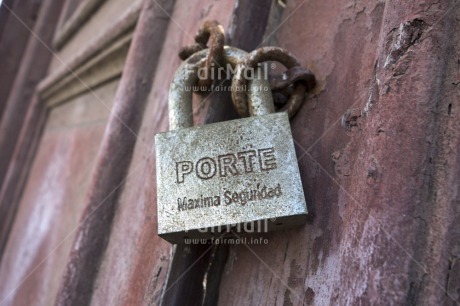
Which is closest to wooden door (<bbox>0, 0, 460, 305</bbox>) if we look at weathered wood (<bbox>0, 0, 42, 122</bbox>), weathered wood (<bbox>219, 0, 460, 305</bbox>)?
weathered wood (<bbox>219, 0, 460, 305</bbox>)

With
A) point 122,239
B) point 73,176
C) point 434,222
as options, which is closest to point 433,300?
point 434,222

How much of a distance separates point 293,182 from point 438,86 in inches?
8.3

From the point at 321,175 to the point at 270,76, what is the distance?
0.20m

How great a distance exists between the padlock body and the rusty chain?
0.08 meters

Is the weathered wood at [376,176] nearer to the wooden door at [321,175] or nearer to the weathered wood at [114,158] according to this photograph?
the wooden door at [321,175]

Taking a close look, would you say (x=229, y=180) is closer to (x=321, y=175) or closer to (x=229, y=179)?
(x=229, y=179)

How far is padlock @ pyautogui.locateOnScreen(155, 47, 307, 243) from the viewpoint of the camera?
1.89 feet

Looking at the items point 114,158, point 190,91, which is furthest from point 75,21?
point 190,91

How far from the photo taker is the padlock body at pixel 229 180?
1.89 feet

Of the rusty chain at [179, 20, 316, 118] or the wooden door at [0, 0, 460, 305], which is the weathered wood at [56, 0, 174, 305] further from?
the rusty chain at [179, 20, 316, 118]

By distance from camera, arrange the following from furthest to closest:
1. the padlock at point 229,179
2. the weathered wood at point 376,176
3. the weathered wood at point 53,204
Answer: the weathered wood at point 53,204
the padlock at point 229,179
the weathered wood at point 376,176

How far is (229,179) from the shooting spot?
23.5 inches

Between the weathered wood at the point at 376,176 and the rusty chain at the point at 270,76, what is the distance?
27mm

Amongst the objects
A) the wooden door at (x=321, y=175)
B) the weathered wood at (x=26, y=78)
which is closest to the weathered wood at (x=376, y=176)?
the wooden door at (x=321, y=175)
